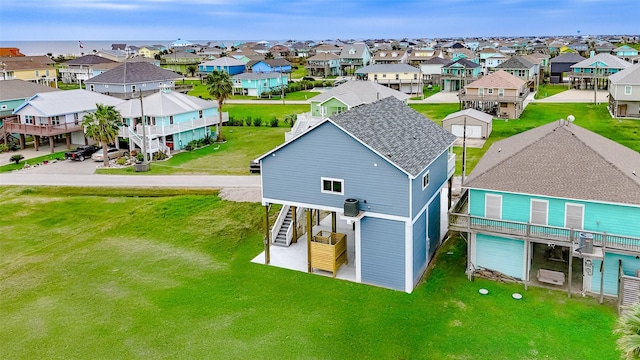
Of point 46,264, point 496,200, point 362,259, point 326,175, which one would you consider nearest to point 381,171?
point 326,175

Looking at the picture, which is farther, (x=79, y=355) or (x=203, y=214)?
(x=203, y=214)

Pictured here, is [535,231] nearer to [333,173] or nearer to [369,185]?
[369,185]

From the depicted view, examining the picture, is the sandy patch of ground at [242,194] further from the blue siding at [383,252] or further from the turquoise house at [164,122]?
the turquoise house at [164,122]

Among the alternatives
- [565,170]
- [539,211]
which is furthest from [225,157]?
[565,170]

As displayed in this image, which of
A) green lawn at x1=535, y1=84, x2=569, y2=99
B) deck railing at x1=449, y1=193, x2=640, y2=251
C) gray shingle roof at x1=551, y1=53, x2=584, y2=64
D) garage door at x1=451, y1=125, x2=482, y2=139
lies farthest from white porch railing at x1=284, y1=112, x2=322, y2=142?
gray shingle roof at x1=551, y1=53, x2=584, y2=64

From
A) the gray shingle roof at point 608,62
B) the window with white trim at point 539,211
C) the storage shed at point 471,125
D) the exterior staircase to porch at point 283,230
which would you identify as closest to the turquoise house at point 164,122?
the exterior staircase to porch at point 283,230

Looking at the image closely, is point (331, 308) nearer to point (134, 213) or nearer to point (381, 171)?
point (381, 171)
